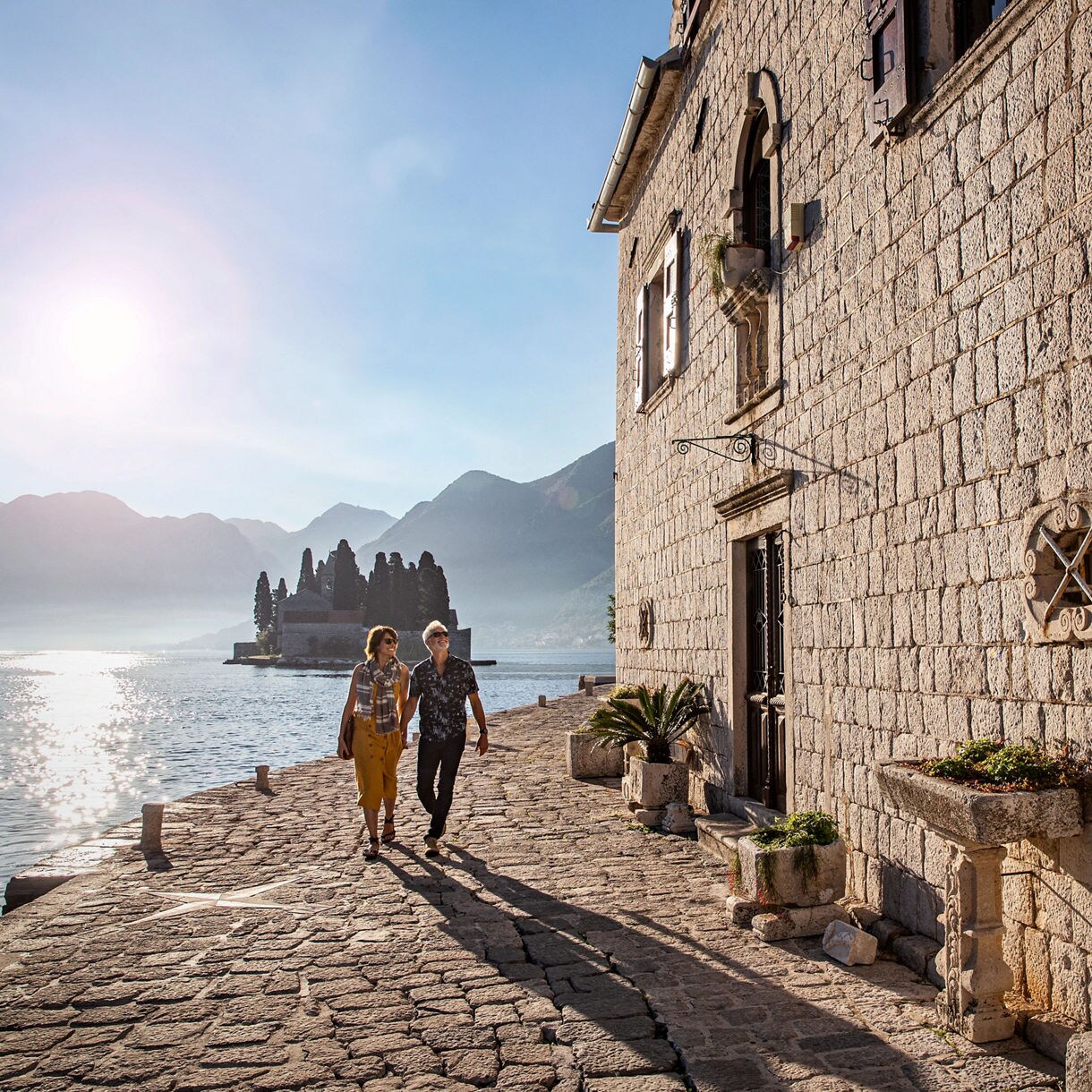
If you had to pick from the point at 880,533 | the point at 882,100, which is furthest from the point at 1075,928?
the point at 882,100

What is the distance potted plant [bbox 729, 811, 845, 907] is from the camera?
16.6ft

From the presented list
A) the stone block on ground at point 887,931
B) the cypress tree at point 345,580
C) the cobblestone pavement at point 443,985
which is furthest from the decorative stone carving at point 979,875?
the cypress tree at point 345,580

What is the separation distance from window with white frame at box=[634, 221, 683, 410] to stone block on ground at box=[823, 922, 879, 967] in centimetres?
653

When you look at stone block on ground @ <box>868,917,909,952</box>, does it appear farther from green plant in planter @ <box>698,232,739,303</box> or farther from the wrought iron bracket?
green plant in planter @ <box>698,232,739,303</box>

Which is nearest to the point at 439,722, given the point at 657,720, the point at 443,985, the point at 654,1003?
the point at 657,720

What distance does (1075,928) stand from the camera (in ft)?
11.5

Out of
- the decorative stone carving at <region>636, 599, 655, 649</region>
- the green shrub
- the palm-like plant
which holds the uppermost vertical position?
the decorative stone carving at <region>636, 599, 655, 649</region>

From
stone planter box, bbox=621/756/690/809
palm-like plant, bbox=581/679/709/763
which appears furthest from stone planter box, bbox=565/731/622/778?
stone planter box, bbox=621/756/690/809

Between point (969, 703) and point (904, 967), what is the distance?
4.56 ft

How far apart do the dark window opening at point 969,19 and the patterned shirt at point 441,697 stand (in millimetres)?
5130

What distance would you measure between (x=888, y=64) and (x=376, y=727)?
18.7ft

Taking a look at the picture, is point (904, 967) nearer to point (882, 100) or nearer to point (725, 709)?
point (725, 709)

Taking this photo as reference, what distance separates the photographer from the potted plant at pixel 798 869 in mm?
5070

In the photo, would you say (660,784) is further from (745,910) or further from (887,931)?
(887,931)
